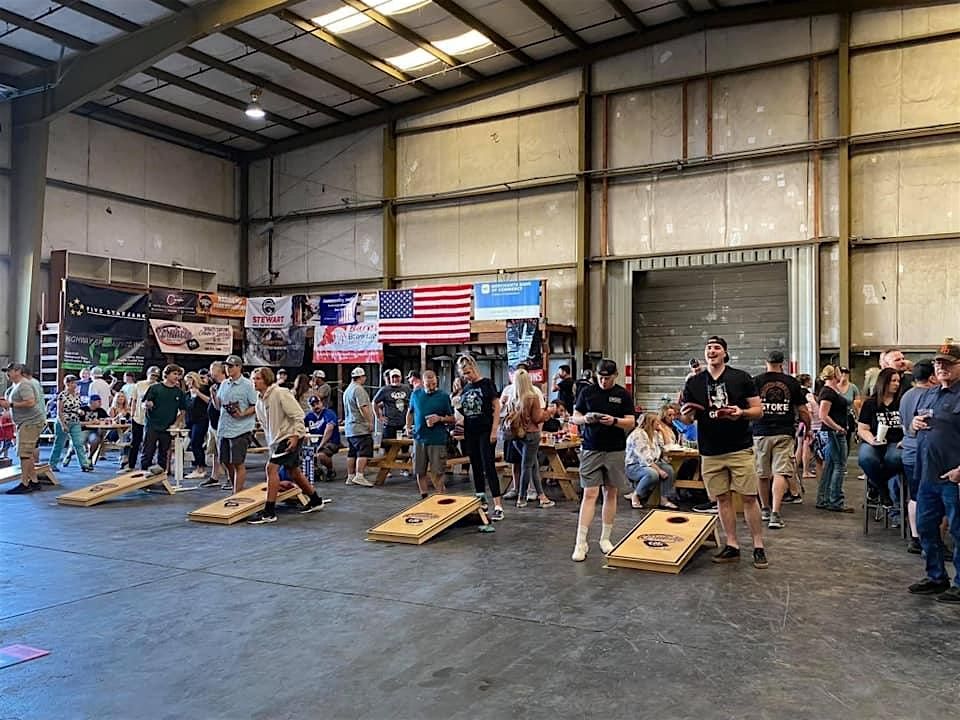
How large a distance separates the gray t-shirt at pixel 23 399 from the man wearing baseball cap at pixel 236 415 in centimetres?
265

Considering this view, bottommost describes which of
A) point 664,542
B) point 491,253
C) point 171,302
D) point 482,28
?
point 664,542

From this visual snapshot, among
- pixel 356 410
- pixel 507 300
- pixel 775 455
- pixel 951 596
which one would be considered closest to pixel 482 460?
pixel 775 455

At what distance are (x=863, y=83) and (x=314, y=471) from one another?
11479 mm

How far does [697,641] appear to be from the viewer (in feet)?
13.5

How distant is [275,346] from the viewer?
59.7ft

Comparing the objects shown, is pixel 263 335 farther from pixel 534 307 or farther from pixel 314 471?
pixel 314 471

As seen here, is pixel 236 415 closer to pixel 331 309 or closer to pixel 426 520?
pixel 426 520

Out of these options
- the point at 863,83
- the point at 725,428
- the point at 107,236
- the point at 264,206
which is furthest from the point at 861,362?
the point at 107,236

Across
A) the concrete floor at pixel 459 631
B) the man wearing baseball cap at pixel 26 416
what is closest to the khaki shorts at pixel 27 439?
the man wearing baseball cap at pixel 26 416

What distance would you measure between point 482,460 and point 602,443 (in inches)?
75.4

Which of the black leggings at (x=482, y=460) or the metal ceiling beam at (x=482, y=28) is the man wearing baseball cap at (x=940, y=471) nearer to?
the black leggings at (x=482, y=460)

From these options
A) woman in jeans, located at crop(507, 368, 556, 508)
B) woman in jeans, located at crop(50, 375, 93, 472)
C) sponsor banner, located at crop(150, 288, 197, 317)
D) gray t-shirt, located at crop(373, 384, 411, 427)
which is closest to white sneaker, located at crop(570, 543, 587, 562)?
woman in jeans, located at crop(507, 368, 556, 508)

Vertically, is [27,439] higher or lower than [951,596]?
higher

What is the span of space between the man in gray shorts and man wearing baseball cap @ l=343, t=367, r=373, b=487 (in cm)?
160
